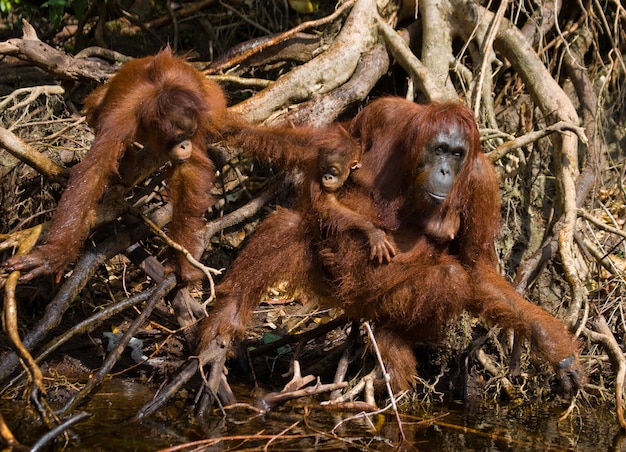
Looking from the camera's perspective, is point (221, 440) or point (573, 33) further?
point (573, 33)

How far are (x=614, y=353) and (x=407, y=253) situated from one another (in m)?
1.38

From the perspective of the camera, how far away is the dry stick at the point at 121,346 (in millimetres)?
4031

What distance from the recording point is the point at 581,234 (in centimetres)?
595

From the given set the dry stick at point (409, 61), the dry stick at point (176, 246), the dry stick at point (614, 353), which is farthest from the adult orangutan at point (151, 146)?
the dry stick at point (614, 353)

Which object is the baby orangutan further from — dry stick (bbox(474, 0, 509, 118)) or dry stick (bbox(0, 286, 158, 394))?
dry stick (bbox(474, 0, 509, 118))

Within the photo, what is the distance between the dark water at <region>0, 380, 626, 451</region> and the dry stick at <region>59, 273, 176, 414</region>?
0.61 ft

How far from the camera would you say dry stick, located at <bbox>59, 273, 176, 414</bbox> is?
4.03 meters

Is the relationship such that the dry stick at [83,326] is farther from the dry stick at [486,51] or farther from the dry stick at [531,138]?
the dry stick at [486,51]

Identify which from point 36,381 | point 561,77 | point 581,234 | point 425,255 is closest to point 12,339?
point 36,381

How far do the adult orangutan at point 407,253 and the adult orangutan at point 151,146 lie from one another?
0.36 m

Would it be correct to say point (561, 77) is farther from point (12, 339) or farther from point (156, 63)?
point (12, 339)

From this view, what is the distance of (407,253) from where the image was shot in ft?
16.6

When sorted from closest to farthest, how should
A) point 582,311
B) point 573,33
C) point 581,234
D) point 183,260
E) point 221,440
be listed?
point 221,440
point 183,260
point 582,311
point 581,234
point 573,33

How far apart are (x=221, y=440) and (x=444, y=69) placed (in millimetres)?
3585
